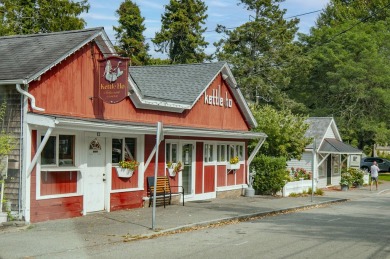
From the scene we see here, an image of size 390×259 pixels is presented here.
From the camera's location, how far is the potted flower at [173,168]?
20.3 m

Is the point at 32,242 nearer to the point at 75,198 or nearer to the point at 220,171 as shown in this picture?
the point at 75,198

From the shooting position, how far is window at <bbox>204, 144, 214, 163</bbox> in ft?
75.4

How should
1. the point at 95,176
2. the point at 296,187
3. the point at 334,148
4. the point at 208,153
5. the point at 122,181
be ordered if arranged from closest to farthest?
the point at 95,176 → the point at 122,181 → the point at 208,153 → the point at 296,187 → the point at 334,148

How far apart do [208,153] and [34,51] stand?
9364mm

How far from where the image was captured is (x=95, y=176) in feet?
55.0

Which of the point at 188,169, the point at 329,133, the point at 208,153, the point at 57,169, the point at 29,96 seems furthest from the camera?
the point at 329,133

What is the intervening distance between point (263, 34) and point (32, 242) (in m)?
39.5

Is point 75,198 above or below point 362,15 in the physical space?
below

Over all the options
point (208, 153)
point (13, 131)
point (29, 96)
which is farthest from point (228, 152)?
point (29, 96)

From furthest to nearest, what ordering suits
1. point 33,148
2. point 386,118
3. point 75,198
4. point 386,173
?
point 386,173
point 386,118
point 75,198
point 33,148

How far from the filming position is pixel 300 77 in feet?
166

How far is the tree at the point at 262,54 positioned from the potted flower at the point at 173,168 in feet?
91.0

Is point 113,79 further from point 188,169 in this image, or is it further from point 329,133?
point 329,133

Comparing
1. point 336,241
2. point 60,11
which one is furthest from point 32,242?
point 60,11
